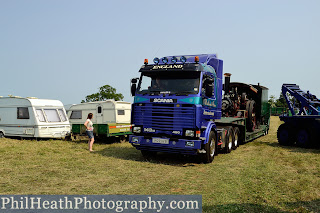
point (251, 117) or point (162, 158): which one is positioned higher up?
point (251, 117)

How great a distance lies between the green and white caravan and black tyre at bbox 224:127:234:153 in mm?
6103

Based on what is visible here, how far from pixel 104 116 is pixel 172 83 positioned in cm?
Answer: 966

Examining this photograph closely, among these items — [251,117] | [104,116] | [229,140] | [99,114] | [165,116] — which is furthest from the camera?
[99,114]

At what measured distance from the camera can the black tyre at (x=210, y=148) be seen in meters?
10.3

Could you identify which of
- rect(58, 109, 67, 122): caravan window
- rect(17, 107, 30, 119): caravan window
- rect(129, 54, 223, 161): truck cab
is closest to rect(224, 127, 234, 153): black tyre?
rect(129, 54, 223, 161): truck cab

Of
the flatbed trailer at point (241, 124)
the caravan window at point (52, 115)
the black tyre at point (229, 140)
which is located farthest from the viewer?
the caravan window at point (52, 115)

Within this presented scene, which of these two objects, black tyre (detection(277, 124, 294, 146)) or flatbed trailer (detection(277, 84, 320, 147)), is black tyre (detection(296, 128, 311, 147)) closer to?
flatbed trailer (detection(277, 84, 320, 147))

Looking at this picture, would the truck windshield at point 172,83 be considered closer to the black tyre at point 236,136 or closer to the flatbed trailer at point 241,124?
the flatbed trailer at point 241,124

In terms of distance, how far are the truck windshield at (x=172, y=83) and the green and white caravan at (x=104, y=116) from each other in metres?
5.88

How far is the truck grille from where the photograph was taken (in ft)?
31.8

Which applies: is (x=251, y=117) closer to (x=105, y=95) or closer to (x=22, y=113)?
(x=22, y=113)

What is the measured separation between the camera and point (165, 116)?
9.99m

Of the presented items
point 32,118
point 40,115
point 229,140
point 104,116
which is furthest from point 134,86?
point 104,116

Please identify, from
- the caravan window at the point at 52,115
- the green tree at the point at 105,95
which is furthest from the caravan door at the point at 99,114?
the green tree at the point at 105,95
